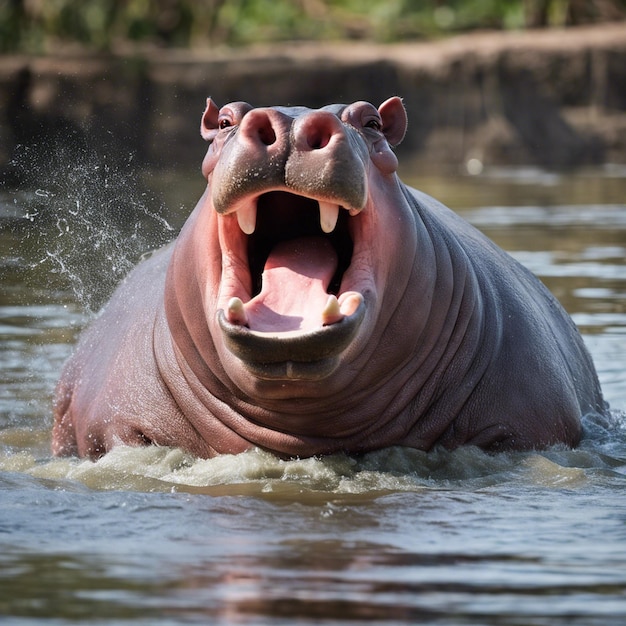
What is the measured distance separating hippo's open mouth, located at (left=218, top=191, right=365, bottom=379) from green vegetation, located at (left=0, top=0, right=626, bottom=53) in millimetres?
18709

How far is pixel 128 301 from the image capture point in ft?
20.3

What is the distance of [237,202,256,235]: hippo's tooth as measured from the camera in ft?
15.2

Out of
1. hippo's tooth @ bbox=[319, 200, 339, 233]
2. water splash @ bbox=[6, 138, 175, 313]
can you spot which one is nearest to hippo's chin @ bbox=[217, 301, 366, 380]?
hippo's tooth @ bbox=[319, 200, 339, 233]

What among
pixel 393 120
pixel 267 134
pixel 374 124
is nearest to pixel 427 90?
pixel 393 120

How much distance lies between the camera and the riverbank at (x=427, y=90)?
22.4m

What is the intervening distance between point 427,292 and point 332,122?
80 centimetres

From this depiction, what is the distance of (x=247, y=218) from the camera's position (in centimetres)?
466

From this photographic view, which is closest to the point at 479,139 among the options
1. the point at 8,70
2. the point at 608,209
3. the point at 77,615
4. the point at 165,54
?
the point at 165,54

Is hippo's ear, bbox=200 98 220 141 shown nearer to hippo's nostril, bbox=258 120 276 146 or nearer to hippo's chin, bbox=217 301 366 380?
hippo's nostril, bbox=258 120 276 146

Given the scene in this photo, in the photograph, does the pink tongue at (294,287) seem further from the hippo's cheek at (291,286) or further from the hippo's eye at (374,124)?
the hippo's eye at (374,124)

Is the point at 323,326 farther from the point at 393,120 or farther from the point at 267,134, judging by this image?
the point at 393,120

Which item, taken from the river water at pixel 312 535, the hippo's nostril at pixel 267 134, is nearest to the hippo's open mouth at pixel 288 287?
the hippo's nostril at pixel 267 134

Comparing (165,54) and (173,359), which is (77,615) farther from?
(165,54)

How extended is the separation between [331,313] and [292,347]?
0.49 feet
